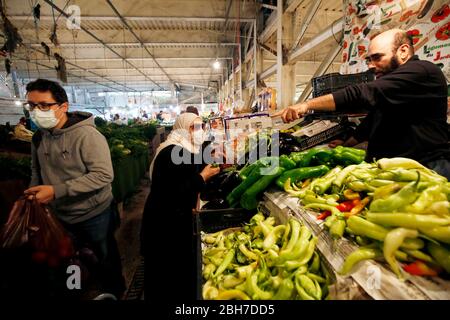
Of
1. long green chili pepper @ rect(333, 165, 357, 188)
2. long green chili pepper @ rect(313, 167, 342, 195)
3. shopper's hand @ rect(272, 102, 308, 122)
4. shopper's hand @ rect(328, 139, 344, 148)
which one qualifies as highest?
shopper's hand @ rect(272, 102, 308, 122)

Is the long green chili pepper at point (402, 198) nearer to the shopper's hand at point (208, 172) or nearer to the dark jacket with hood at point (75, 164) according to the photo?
the shopper's hand at point (208, 172)

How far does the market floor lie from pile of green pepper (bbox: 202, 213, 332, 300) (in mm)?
2129

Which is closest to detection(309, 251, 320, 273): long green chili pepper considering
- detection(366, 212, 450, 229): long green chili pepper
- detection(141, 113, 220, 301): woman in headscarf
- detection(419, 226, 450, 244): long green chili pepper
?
detection(366, 212, 450, 229): long green chili pepper

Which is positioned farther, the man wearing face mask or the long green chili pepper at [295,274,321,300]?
the man wearing face mask

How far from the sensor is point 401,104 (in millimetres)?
1713

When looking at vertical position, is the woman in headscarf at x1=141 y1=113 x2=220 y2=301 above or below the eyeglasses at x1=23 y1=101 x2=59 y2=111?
below

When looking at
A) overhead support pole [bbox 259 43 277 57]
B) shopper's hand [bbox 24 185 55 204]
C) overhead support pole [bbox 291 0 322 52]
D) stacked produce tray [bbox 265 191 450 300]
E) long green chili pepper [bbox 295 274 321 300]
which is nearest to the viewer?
stacked produce tray [bbox 265 191 450 300]

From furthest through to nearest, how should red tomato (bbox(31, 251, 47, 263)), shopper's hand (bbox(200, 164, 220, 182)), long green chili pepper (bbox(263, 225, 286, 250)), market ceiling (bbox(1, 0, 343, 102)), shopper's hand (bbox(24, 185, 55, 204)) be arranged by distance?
market ceiling (bbox(1, 0, 343, 102)) → shopper's hand (bbox(200, 164, 220, 182)) → shopper's hand (bbox(24, 185, 55, 204)) → red tomato (bbox(31, 251, 47, 263)) → long green chili pepper (bbox(263, 225, 286, 250))

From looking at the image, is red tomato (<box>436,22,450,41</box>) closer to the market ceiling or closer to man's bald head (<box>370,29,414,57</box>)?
man's bald head (<box>370,29,414,57</box>)

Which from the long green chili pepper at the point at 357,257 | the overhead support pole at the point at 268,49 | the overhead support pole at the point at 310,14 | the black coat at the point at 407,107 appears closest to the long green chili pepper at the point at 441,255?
the long green chili pepper at the point at 357,257

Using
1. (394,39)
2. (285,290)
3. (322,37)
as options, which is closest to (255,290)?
(285,290)

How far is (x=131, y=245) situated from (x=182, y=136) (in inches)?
107

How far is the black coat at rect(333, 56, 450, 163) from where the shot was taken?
1687mm
